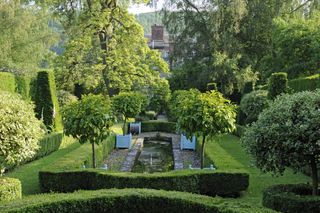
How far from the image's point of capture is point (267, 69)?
2602 centimetres

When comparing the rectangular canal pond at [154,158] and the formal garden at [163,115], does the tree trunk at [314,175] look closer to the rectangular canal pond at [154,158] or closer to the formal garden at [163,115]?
the formal garden at [163,115]

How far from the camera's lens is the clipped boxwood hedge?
8.97 meters

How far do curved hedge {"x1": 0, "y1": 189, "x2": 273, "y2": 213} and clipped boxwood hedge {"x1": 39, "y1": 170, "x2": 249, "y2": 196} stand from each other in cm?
184

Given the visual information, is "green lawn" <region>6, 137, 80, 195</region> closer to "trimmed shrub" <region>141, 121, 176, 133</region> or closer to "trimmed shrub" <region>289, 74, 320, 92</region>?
"trimmed shrub" <region>289, 74, 320, 92</region>

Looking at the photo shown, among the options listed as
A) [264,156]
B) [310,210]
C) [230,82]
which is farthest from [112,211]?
[230,82]

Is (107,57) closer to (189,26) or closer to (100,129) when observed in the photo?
(189,26)

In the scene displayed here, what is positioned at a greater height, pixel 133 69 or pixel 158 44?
pixel 158 44

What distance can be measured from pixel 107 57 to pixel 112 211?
17928mm

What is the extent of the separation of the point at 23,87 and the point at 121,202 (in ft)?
49.7

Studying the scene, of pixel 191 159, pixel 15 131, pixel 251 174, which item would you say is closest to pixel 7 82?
pixel 191 159

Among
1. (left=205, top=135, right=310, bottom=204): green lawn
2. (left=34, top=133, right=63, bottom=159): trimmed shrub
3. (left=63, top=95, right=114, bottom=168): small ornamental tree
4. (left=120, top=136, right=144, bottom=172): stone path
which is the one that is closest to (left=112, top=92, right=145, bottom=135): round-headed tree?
(left=120, top=136, right=144, bottom=172): stone path

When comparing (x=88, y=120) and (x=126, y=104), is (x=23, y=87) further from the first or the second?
(x=88, y=120)

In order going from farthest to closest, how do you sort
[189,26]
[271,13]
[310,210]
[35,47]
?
[35,47], [189,26], [271,13], [310,210]

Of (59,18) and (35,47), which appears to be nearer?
(59,18)
